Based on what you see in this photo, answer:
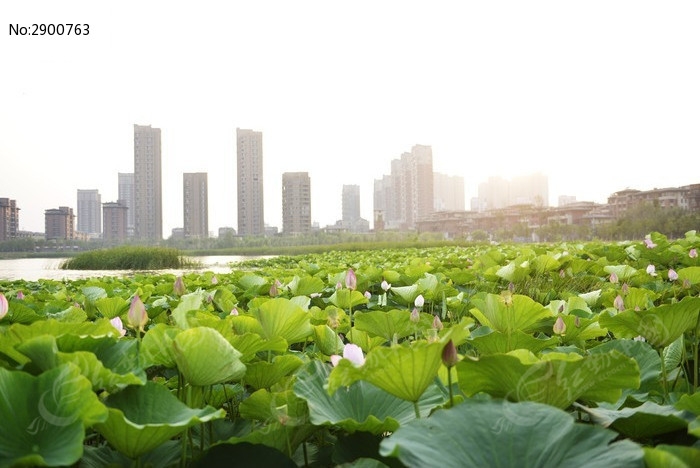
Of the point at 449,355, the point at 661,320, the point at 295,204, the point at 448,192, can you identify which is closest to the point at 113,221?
the point at 295,204

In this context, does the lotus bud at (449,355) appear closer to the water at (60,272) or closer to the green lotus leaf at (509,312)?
the green lotus leaf at (509,312)

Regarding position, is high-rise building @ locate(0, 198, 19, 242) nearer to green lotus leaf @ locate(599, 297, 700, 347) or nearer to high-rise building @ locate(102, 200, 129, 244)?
high-rise building @ locate(102, 200, 129, 244)

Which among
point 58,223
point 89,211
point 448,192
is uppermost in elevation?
point 448,192

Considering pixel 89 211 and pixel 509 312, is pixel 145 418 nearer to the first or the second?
pixel 509 312

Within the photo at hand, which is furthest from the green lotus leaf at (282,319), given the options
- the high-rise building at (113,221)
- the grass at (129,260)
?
the high-rise building at (113,221)

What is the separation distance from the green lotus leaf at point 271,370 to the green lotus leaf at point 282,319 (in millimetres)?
115

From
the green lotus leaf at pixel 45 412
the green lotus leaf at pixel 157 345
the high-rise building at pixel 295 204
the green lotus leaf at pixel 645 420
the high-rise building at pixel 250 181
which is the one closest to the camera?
the green lotus leaf at pixel 45 412

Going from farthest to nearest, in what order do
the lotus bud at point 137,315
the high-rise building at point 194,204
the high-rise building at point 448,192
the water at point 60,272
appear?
the high-rise building at point 448,192 < the high-rise building at point 194,204 < the water at point 60,272 < the lotus bud at point 137,315

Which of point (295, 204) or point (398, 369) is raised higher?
point (295, 204)

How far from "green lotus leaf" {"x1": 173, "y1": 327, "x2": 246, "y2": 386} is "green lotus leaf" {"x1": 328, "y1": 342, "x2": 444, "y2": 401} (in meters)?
0.13

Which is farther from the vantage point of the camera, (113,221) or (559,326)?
(113,221)

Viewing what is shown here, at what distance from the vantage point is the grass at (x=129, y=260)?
11.9 m

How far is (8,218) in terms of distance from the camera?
31688 millimetres

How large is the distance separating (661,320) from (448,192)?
9624 cm
